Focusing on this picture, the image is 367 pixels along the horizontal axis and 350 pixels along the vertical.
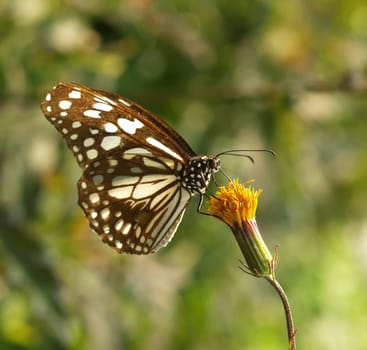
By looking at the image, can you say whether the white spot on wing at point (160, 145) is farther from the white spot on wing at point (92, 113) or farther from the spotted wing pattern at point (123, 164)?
the white spot on wing at point (92, 113)

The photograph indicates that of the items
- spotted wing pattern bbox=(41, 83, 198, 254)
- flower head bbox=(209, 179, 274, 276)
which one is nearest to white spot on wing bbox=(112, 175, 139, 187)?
spotted wing pattern bbox=(41, 83, 198, 254)

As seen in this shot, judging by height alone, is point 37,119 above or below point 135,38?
below

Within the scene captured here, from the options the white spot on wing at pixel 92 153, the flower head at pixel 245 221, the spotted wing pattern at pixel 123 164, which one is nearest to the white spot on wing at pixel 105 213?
the spotted wing pattern at pixel 123 164

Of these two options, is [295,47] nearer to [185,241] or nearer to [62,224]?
[185,241]

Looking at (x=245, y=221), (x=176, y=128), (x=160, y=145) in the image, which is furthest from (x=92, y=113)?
(x=176, y=128)

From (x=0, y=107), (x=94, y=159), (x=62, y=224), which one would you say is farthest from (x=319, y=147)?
(x=94, y=159)

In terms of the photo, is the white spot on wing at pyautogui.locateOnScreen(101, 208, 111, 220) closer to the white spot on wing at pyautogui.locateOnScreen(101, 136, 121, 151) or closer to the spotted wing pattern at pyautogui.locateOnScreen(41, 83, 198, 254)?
the spotted wing pattern at pyautogui.locateOnScreen(41, 83, 198, 254)
